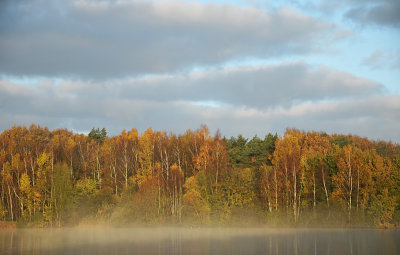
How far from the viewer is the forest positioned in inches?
3221

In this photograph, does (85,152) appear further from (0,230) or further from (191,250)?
(191,250)

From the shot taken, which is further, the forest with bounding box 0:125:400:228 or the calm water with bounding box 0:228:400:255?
the forest with bounding box 0:125:400:228

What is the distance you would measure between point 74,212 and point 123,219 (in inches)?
440

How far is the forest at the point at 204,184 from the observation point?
81.8 metres

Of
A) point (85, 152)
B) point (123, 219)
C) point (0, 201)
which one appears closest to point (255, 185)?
point (123, 219)

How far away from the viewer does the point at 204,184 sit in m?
90.7

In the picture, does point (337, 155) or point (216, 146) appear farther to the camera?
point (216, 146)

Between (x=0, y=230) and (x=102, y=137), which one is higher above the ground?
(x=102, y=137)

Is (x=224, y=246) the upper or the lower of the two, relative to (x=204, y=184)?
lower

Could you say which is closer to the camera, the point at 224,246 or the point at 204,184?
the point at 224,246

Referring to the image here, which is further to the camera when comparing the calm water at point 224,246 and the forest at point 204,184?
the forest at point 204,184

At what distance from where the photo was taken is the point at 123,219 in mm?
90375

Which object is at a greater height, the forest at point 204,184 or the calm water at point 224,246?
the forest at point 204,184

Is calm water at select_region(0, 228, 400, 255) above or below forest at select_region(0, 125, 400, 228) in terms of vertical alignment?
below
